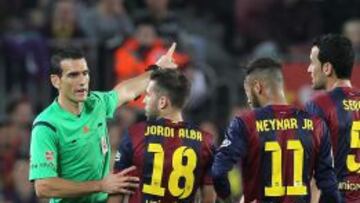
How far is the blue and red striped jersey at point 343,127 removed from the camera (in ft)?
31.6

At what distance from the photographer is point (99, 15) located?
661 inches

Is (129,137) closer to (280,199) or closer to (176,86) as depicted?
(176,86)

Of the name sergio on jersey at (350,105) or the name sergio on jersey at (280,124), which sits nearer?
the name sergio on jersey at (280,124)

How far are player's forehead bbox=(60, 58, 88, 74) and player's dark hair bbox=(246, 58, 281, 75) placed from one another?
1388 millimetres

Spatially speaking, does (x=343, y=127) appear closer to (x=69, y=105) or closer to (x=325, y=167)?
(x=325, y=167)

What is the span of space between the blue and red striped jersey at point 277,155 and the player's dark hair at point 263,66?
10.8 inches

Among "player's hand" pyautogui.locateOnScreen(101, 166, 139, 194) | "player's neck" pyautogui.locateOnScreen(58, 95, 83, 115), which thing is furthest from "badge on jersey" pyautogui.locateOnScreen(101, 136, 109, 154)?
"player's hand" pyautogui.locateOnScreen(101, 166, 139, 194)

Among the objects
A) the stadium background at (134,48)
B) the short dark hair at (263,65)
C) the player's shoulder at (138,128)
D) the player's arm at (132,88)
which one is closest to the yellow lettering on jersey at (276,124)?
the short dark hair at (263,65)

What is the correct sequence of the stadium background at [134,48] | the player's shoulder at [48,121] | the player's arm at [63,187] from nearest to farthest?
the player's arm at [63,187] → the player's shoulder at [48,121] → the stadium background at [134,48]

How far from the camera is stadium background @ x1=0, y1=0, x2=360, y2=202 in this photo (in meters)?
15.8

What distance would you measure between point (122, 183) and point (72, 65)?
120cm

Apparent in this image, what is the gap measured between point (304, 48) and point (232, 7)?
2336 millimetres

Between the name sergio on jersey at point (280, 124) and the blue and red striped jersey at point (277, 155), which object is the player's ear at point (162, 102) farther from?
the name sergio on jersey at point (280, 124)

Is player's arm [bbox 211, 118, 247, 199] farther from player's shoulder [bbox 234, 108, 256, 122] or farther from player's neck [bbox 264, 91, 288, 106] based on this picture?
player's neck [bbox 264, 91, 288, 106]
